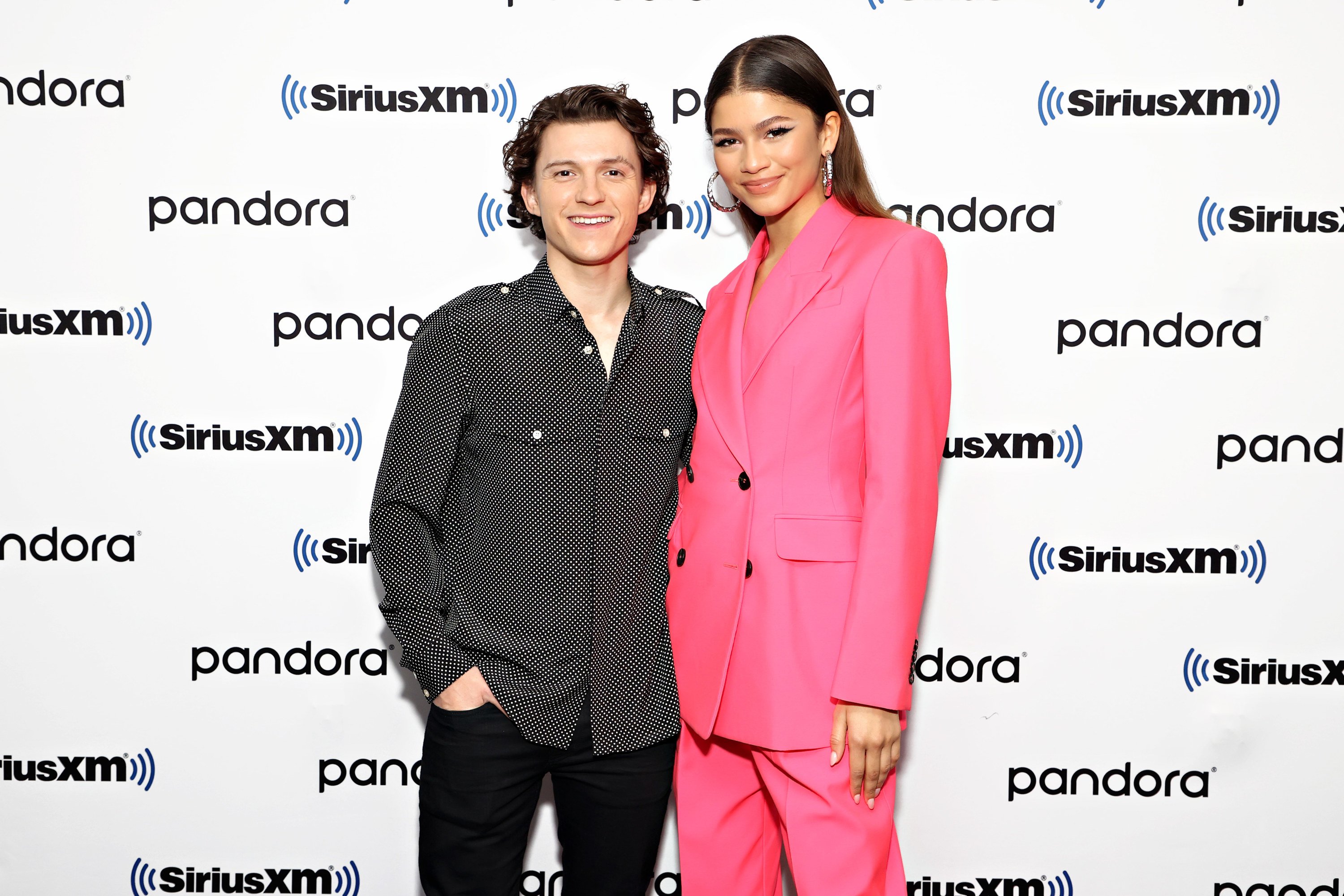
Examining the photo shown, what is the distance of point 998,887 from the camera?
8.43 feet

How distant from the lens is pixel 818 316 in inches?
65.9

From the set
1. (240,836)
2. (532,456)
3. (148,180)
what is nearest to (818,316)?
(532,456)

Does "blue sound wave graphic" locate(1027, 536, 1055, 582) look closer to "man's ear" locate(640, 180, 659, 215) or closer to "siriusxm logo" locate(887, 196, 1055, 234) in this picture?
"siriusxm logo" locate(887, 196, 1055, 234)

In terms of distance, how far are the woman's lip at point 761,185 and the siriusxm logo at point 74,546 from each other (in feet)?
6.13

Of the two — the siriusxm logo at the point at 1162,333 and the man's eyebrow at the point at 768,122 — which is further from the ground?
the man's eyebrow at the point at 768,122

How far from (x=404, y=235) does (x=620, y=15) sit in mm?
784

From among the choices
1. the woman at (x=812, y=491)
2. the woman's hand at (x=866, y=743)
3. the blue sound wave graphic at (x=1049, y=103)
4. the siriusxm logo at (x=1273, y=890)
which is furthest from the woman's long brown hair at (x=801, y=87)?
the siriusxm logo at (x=1273, y=890)

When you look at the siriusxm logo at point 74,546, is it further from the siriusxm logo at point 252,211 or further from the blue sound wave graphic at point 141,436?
the siriusxm logo at point 252,211

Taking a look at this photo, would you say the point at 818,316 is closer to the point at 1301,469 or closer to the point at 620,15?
the point at 620,15

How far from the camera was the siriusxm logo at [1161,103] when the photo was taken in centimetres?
238

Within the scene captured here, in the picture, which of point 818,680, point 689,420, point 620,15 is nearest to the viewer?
point 818,680

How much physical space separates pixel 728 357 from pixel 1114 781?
1703 mm

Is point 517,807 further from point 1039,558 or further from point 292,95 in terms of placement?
point 292,95

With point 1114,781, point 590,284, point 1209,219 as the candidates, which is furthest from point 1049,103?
point 1114,781
